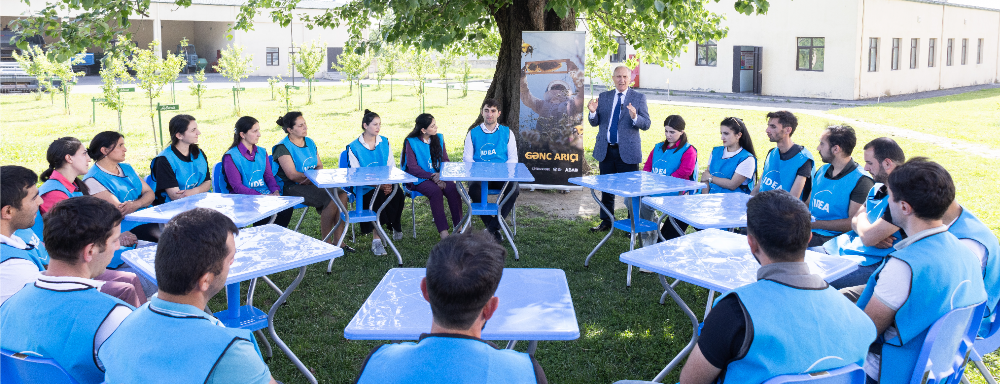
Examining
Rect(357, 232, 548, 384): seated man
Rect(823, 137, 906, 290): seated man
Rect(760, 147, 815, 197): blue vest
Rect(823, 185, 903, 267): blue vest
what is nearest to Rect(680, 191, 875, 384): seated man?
Rect(357, 232, 548, 384): seated man

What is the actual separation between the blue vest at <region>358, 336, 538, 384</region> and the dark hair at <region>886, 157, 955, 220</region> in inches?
62.4

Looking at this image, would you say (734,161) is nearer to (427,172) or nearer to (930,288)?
(427,172)

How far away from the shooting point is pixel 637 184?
521cm

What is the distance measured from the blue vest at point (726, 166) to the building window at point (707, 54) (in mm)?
20393

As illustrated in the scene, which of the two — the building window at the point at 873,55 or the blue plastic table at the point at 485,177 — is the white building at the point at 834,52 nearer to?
the building window at the point at 873,55

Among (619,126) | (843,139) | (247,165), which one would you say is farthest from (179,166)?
(843,139)

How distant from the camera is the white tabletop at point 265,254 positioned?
3029 millimetres

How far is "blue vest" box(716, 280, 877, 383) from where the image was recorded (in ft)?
6.10

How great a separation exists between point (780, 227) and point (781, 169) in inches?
121

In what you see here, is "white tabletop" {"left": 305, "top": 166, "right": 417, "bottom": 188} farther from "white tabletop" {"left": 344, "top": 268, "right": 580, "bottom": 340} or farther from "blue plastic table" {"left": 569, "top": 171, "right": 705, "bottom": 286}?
"white tabletop" {"left": 344, "top": 268, "right": 580, "bottom": 340}

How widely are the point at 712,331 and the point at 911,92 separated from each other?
1047 inches

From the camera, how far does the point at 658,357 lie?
389cm

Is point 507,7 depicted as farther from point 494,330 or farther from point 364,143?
point 494,330

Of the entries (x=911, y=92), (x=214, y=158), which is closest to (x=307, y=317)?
(x=214, y=158)
